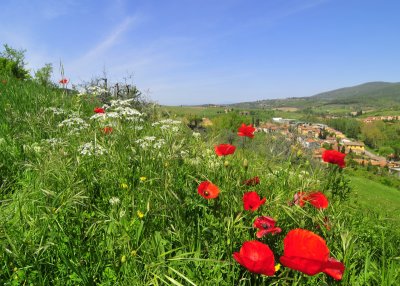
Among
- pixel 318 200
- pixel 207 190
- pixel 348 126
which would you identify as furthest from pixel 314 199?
pixel 348 126

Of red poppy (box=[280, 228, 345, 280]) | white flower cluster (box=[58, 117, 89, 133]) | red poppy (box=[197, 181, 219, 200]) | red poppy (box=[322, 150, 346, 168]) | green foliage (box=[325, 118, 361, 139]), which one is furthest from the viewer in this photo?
green foliage (box=[325, 118, 361, 139])

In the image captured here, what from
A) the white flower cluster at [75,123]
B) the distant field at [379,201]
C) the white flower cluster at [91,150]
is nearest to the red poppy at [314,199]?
the distant field at [379,201]

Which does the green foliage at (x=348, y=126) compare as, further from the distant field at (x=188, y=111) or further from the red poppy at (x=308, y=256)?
the red poppy at (x=308, y=256)

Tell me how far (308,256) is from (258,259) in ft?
0.67

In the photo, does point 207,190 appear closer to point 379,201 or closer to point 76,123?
point 76,123

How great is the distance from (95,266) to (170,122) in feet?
9.28

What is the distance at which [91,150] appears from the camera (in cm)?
284

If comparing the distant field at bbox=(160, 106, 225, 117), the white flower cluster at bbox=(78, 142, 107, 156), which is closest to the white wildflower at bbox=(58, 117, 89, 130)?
the white flower cluster at bbox=(78, 142, 107, 156)

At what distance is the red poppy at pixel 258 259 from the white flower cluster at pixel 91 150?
1.83m

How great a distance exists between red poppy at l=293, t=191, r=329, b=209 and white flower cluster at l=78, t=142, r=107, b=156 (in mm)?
1725

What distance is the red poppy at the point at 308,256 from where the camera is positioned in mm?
1131

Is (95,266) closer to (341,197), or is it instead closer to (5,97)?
(341,197)

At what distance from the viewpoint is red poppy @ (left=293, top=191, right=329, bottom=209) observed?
6.43ft

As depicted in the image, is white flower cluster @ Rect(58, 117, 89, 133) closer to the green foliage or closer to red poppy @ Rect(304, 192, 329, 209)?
red poppy @ Rect(304, 192, 329, 209)
